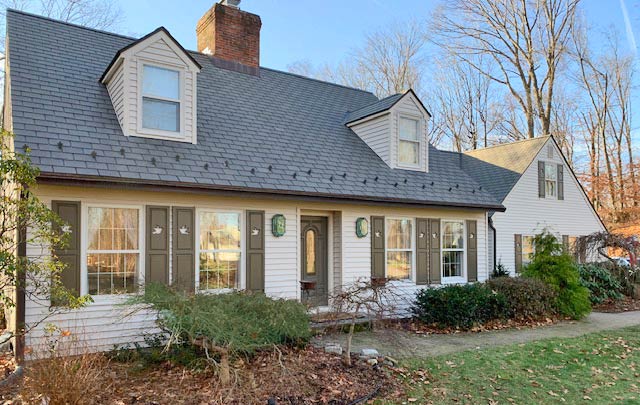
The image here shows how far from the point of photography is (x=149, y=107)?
8227 mm

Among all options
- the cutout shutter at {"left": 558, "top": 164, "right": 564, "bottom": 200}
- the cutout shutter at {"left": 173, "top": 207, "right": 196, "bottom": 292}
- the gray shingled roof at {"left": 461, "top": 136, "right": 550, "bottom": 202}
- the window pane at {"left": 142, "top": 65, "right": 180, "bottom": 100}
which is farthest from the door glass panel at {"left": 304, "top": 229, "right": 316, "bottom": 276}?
the cutout shutter at {"left": 558, "top": 164, "right": 564, "bottom": 200}

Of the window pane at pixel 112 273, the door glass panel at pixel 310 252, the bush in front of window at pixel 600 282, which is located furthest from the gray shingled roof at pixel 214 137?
the bush in front of window at pixel 600 282

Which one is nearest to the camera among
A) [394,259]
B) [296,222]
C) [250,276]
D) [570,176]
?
[250,276]

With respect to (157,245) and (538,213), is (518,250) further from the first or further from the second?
(157,245)

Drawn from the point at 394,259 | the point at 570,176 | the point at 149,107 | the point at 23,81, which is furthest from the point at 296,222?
the point at 570,176

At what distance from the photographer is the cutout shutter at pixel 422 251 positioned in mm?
10539

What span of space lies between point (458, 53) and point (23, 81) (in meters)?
22.5

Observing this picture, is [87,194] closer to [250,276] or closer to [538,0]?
[250,276]

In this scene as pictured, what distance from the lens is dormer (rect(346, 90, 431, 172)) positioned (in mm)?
11047

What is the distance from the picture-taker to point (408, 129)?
11.4 meters

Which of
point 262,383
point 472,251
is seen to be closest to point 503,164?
point 472,251

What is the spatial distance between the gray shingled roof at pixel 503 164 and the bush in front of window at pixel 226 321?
1090 centimetres

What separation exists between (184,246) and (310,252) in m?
2.87

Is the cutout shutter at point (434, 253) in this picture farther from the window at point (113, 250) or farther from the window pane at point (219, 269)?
the window at point (113, 250)
